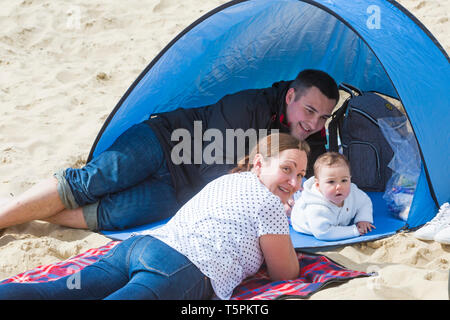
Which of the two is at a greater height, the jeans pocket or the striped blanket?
the jeans pocket

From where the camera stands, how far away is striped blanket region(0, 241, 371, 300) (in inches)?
88.7

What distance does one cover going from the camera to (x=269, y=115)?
344 cm

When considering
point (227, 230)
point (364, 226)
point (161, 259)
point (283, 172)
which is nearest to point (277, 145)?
point (283, 172)

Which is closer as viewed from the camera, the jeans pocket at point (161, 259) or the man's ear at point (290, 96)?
the jeans pocket at point (161, 259)

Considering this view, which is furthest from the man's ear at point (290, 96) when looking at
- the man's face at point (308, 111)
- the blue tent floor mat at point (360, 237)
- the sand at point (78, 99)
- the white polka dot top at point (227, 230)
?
the white polka dot top at point (227, 230)

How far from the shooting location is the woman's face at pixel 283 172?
233 centimetres

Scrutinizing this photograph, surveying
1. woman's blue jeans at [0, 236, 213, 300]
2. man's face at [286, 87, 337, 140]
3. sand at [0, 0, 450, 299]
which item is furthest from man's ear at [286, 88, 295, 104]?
woman's blue jeans at [0, 236, 213, 300]

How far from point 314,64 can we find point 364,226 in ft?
4.88

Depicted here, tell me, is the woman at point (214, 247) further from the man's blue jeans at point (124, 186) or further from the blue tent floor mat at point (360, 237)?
the man's blue jeans at point (124, 186)

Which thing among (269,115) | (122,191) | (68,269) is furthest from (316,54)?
(68,269)

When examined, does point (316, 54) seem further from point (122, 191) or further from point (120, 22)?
point (120, 22)

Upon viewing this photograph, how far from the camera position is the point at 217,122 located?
11.0ft

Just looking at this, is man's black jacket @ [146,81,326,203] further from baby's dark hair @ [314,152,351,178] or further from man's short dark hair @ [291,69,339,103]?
baby's dark hair @ [314,152,351,178]

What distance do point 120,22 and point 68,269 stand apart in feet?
13.7
